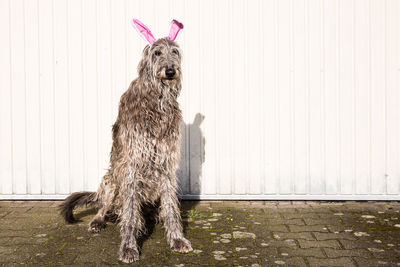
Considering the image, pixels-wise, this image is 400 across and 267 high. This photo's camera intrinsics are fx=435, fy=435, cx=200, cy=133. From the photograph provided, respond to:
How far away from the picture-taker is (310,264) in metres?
3.92

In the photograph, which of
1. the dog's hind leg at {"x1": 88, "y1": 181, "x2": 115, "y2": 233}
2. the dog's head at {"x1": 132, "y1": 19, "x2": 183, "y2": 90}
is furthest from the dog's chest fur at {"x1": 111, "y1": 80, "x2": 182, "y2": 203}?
the dog's hind leg at {"x1": 88, "y1": 181, "x2": 115, "y2": 233}

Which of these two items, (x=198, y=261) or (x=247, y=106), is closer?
(x=198, y=261)

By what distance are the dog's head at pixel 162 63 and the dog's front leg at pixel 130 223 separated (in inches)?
41.7

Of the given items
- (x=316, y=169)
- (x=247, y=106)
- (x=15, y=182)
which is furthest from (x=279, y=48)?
(x=15, y=182)

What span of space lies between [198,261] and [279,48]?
331 centimetres

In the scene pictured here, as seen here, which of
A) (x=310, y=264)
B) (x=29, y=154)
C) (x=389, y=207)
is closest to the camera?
(x=310, y=264)

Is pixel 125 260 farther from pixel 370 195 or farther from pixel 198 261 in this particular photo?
pixel 370 195

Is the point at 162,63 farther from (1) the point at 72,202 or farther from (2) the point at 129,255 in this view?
(1) the point at 72,202

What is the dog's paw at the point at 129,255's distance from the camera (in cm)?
399

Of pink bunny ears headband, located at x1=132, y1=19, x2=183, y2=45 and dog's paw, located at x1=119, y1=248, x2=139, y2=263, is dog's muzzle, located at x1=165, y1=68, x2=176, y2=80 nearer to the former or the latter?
pink bunny ears headband, located at x1=132, y1=19, x2=183, y2=45

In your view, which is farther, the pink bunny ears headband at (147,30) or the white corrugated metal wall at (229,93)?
the white corrugated metal wall at (229,93)

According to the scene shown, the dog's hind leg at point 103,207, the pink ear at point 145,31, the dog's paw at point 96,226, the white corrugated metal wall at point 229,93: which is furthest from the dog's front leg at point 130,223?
the white corrugated metal wall at point 229,93

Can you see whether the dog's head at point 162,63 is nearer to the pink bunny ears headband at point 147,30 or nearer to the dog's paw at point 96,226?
the pink bunny ears headband at point 147,30

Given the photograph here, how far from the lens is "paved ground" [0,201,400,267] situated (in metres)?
4.04
